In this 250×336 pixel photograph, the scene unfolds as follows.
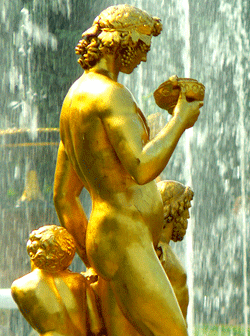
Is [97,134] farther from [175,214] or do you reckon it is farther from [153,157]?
[175,214]

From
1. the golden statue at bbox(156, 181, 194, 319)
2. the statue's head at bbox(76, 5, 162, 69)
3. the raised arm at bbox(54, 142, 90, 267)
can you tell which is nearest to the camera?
the statue's head at bbox(76, 5, 162, 69)

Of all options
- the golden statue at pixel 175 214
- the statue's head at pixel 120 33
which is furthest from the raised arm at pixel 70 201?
the statue's head at pixel 120 33

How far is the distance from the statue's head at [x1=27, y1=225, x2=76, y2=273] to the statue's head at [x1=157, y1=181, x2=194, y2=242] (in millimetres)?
607

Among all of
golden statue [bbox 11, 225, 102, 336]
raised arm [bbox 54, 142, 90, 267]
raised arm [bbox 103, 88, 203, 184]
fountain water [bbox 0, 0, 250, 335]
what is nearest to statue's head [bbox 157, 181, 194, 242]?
raised arm [bbox 54, 142, 90, 267]

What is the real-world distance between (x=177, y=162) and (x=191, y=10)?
2.30 m

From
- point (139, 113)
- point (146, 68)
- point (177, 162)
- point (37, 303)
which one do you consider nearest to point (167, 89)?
point (139, 113)

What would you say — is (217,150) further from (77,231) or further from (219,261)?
(77,231)

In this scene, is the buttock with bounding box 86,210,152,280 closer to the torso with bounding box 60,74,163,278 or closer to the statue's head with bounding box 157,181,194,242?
the torso with bounding box 60,74,163,278

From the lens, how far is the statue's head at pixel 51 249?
10.8ft

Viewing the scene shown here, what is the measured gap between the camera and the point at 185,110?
127 inches

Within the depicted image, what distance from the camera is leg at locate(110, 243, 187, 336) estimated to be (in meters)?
3.09

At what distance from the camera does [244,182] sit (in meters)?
10.4

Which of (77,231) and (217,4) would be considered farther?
(217,4)

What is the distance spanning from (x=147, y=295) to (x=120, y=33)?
1042 millimetres
